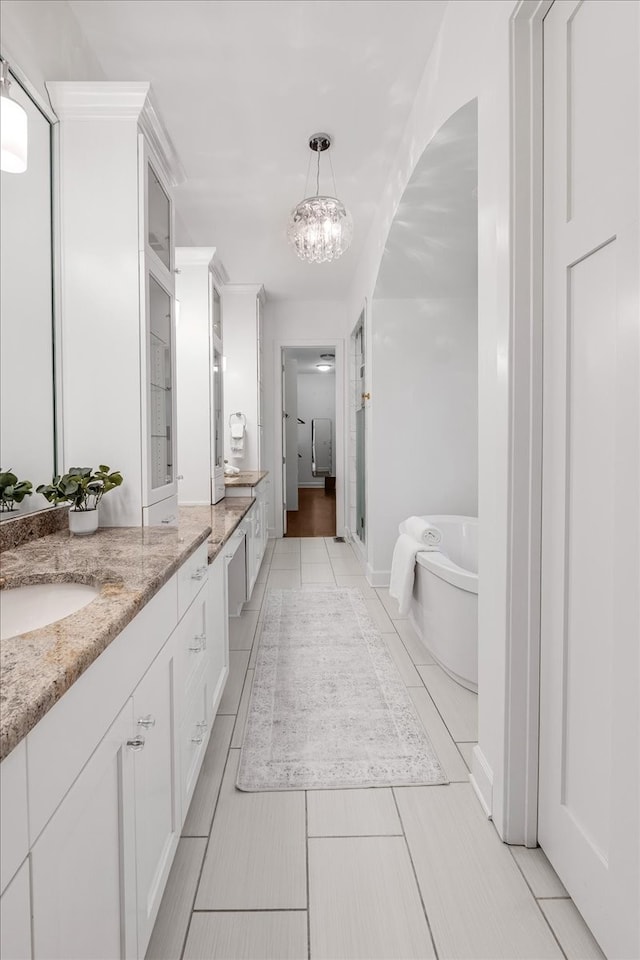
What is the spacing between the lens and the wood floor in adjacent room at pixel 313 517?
6.55 metres

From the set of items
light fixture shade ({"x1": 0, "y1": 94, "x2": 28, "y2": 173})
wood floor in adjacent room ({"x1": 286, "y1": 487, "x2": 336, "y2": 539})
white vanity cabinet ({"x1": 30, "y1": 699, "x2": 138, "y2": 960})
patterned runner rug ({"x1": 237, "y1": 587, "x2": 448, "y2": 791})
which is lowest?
patterned runner rug ({"x1": 237, "y1": 587, "x2": 448, "y2": 791})

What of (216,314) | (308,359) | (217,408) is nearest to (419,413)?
(217,408)

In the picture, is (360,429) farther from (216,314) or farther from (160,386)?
(160,386)

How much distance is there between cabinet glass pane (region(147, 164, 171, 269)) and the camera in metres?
1.95

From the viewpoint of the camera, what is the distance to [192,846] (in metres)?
1.48

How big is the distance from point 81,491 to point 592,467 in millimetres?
1490

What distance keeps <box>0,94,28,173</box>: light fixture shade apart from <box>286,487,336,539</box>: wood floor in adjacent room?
17.2 feet

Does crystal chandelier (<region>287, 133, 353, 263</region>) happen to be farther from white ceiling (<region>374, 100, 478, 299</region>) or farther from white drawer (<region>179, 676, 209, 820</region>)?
white drawer (<region>179, 676, 209, 820</region>)

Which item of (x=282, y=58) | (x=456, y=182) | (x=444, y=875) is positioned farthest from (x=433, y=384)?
(x=444, y=875)

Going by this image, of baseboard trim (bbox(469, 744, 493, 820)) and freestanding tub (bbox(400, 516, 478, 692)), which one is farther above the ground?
freestanding tub (bbox(400, 516, 478, 692))

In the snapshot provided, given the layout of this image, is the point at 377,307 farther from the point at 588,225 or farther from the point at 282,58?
the point at 588,225

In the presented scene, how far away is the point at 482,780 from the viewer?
1.66 meters

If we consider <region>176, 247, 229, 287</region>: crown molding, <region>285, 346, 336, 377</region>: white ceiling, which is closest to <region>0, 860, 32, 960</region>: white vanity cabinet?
<region>176, 247, 229, 287</region>: crown molding

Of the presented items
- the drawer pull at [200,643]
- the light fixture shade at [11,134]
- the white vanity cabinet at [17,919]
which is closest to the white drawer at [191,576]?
the drawer pull at [200,643]
